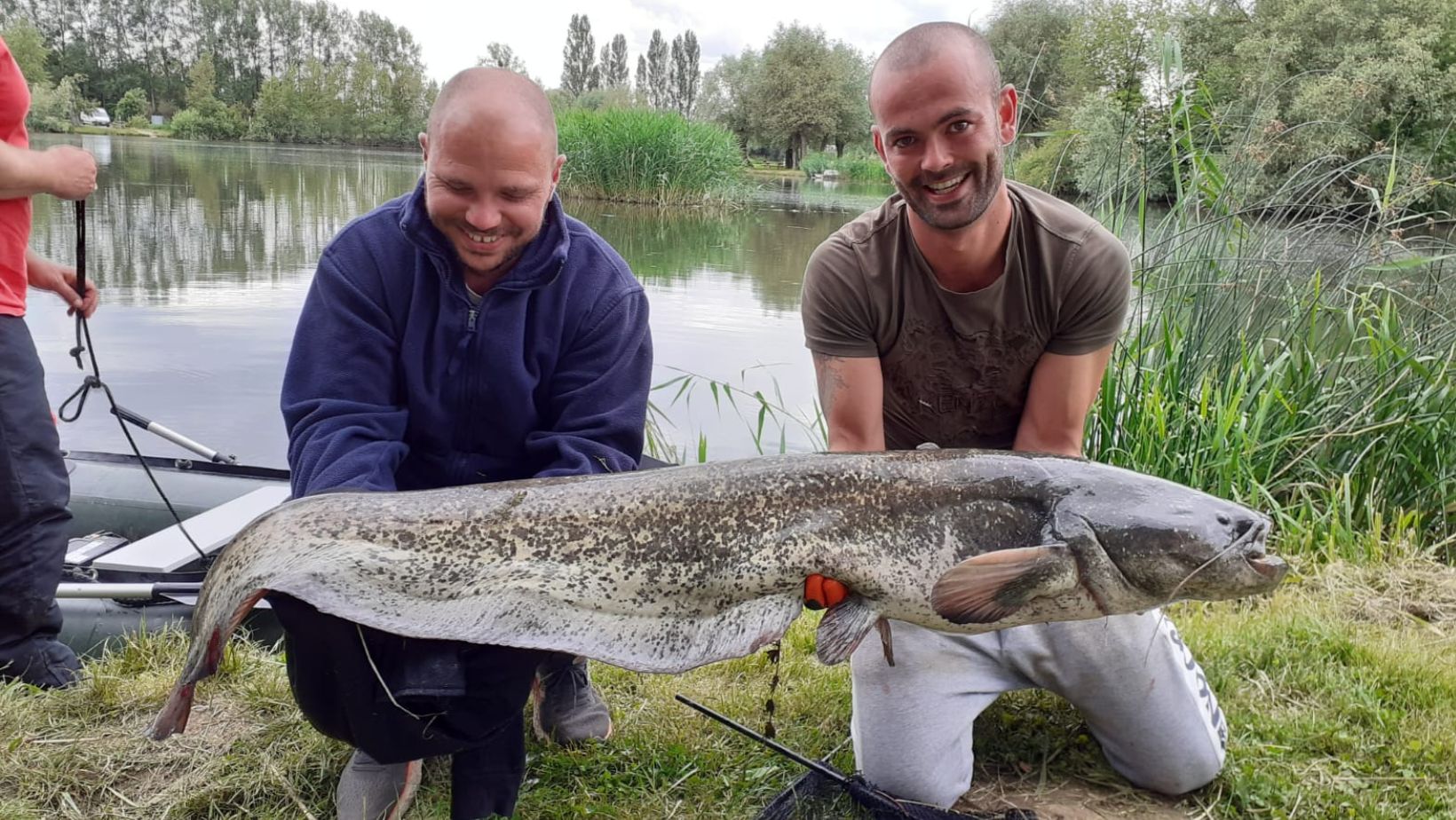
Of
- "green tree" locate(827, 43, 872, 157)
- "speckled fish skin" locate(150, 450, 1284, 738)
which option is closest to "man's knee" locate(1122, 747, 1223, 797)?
"speckled fish skin" locate(150, 450, 1284, 738)

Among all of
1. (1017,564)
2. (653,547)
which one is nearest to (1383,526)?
(1017,564)

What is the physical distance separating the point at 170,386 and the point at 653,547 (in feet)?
22.2

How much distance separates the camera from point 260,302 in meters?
10.9

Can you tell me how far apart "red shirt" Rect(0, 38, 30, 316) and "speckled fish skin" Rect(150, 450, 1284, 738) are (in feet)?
6.28

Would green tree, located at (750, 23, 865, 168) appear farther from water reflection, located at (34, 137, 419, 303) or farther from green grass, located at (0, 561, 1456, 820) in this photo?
green grass, located at (0, 561, 1456, 820)

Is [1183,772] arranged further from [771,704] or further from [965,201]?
[965,201]

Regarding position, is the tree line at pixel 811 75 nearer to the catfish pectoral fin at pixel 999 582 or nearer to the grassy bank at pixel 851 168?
the catfish pectoral fin at pixel 999 582

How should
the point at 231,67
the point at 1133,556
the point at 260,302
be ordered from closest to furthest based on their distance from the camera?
the point at 1133,556
the point at 260,302
the point at 231,67

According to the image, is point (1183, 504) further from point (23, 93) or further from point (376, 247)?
point (23, 93)

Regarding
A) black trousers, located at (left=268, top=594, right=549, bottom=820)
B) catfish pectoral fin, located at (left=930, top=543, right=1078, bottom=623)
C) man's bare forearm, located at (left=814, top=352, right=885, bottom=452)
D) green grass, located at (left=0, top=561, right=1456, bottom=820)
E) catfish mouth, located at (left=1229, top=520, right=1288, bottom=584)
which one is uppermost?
man's bare forearm, located at (left=814, top=352, right=885, bottom=452)

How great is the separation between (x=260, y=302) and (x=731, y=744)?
9.75 m

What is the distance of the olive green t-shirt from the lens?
2967 mm

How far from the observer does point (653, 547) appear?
87.4 inches

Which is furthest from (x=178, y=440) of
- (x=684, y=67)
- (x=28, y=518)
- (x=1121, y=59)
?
(x=684, y=67)
